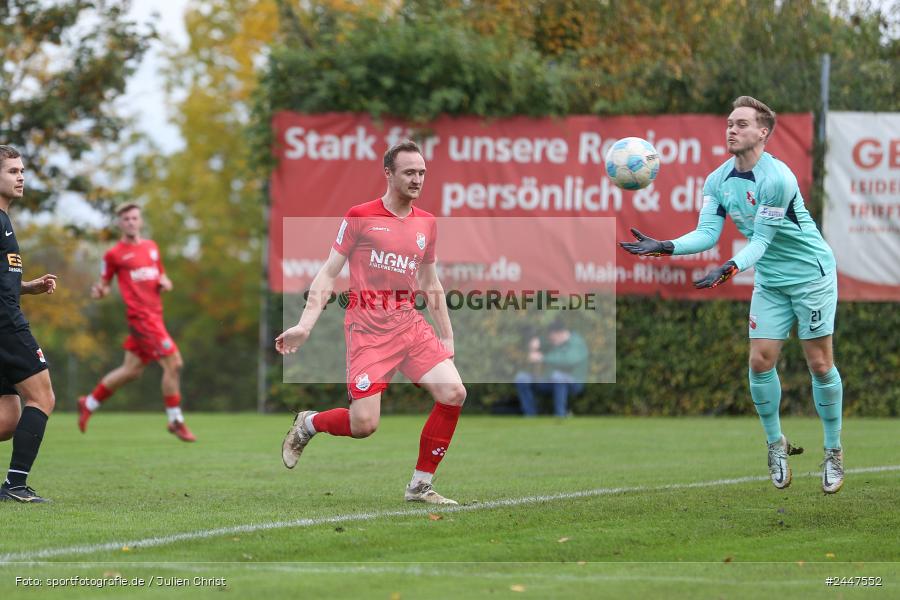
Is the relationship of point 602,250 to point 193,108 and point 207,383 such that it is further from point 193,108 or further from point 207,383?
point 193,108

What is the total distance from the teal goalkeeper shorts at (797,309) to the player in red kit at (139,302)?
7911mm

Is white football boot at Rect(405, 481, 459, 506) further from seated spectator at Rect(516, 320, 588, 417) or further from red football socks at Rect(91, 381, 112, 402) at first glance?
seated spectator at Rect(516, 320, 588, 417)

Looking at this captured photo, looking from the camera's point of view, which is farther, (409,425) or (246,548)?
(409,425)

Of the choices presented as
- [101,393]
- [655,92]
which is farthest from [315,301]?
[655,92]

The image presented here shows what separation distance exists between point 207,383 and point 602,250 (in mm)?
16824

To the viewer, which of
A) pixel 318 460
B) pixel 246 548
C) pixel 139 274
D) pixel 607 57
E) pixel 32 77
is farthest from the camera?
pixel 32 77

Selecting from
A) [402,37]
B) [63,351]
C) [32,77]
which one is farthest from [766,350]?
[63,351]

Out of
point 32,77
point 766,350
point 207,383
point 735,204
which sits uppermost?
point 32,77

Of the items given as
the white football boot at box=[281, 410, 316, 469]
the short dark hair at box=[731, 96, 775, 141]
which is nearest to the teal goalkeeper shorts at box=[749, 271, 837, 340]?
the short dark hair at box=[731, 96, 775, 141]

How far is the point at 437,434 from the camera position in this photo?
8.27 m

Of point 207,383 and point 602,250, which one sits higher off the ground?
point 602,250

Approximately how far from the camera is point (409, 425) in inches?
667

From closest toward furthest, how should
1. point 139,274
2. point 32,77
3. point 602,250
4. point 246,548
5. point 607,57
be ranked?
point 246,548 < point 139,274 < point 602,250 < point 607,57 < point 32,77

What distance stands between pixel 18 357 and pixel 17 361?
0.10 feet
